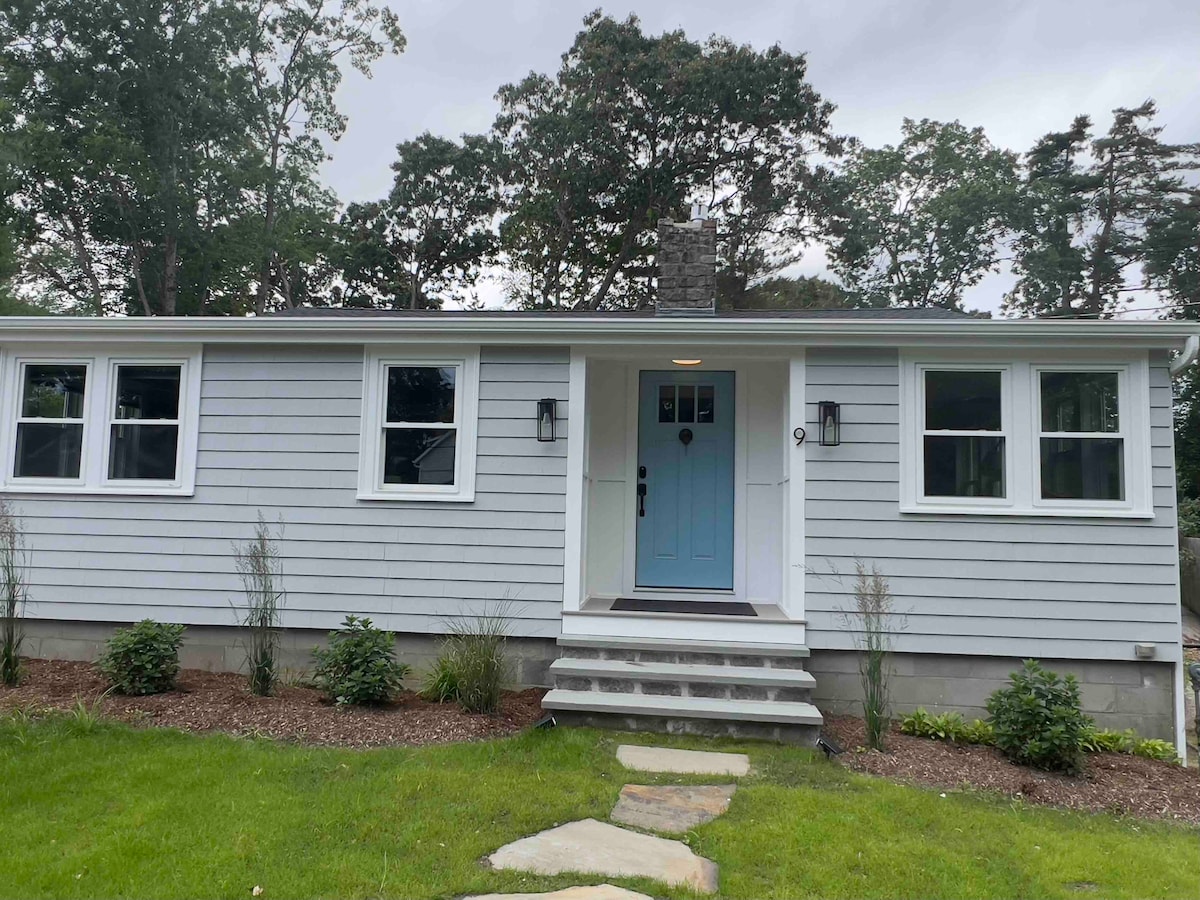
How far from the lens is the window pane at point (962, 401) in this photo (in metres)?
5.14

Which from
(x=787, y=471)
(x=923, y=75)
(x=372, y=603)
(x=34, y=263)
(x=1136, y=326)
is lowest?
(x=372, y=603)

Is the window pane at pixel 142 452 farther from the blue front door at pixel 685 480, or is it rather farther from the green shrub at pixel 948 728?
the green shrub at pixel 948 728

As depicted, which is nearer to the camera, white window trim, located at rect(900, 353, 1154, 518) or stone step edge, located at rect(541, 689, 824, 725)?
stone step edge, located at rect(541, 689, 824, 725)

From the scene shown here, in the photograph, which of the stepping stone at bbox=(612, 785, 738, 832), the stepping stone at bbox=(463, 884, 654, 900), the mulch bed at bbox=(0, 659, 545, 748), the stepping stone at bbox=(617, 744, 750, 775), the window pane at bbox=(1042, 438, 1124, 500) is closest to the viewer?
the stepping stone at bbox=(463, 884, 654, 900)

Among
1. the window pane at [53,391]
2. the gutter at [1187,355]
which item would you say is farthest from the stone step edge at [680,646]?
the window pane at [53,391]

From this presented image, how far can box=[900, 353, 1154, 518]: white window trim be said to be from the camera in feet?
16.2

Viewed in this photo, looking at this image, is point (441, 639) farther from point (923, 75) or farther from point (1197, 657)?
point (923, 75)

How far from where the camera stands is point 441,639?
17.8 ft

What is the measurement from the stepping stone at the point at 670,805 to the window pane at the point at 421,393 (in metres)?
3.03

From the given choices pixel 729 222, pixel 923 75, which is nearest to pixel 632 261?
pixel 729 222

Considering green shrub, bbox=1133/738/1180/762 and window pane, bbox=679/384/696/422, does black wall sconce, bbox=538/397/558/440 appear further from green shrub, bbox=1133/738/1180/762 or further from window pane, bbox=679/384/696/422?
green shrub, bbox=1133/738/1180/762

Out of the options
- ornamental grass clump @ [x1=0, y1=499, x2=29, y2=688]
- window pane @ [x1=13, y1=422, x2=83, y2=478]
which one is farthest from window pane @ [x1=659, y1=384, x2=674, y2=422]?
ornamental grass clump @ [x1=0, y1=499, x2=29, y2=688]

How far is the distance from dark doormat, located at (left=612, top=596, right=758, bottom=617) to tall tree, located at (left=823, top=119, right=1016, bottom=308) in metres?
15.4

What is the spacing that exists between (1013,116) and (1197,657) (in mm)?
20643
